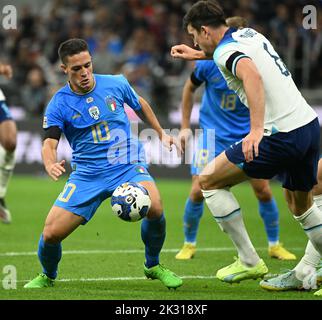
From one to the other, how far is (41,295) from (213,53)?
2348 mm

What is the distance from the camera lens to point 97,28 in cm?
2138

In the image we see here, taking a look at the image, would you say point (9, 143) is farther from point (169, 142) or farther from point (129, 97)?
point (169, 142)

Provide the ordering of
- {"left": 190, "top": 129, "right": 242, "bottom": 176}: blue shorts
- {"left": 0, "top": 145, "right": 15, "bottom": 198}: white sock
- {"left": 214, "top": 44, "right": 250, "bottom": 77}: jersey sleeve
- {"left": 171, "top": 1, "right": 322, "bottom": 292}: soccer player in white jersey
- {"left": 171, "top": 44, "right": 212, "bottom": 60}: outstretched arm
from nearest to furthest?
{"left": 214, "top": 44, "right": 250, "bottom": 77}: jersey sleeve < {"left": 171, "top": 1, "right": 322, "bottom": 292}: soccer player in white jersey < {"left": 171, "top": 44, "right": 212, "bottom": 60}: outstretched arm < {"left": 190, "top": 129, "right": 242, "bottom": 176}: blue shorts < {"left": 0, "top": 145, "right": 15, "bottom": 198}: white sock

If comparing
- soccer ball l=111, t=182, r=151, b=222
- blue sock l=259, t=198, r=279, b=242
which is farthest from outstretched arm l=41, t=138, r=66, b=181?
blue sock l=259, t=198, r=279, b=242

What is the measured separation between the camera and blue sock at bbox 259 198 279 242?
940cm

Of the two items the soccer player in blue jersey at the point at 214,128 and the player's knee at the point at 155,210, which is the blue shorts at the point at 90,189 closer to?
the player's knee at the point at 155,210

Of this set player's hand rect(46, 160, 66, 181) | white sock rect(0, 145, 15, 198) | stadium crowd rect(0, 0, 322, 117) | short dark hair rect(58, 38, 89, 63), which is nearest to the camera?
player's hand rect(46, 160, 66, 181)

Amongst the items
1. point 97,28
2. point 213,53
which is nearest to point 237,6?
point 97,28

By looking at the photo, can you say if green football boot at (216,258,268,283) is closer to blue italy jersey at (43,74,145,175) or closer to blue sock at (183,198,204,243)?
blue italy jersey at (43,74,145,175)

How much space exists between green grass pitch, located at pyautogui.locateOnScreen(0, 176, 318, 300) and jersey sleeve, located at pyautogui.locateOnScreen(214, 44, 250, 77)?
1.80 m

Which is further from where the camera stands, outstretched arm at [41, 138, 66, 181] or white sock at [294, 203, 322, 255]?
white sock at [294, 203, 322, 255]

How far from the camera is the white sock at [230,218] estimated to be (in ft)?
22.0

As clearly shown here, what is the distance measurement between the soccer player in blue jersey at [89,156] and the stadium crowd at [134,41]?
1110cm

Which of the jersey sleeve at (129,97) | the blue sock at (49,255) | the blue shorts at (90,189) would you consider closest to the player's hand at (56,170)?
the blue shorts at (90,189)
